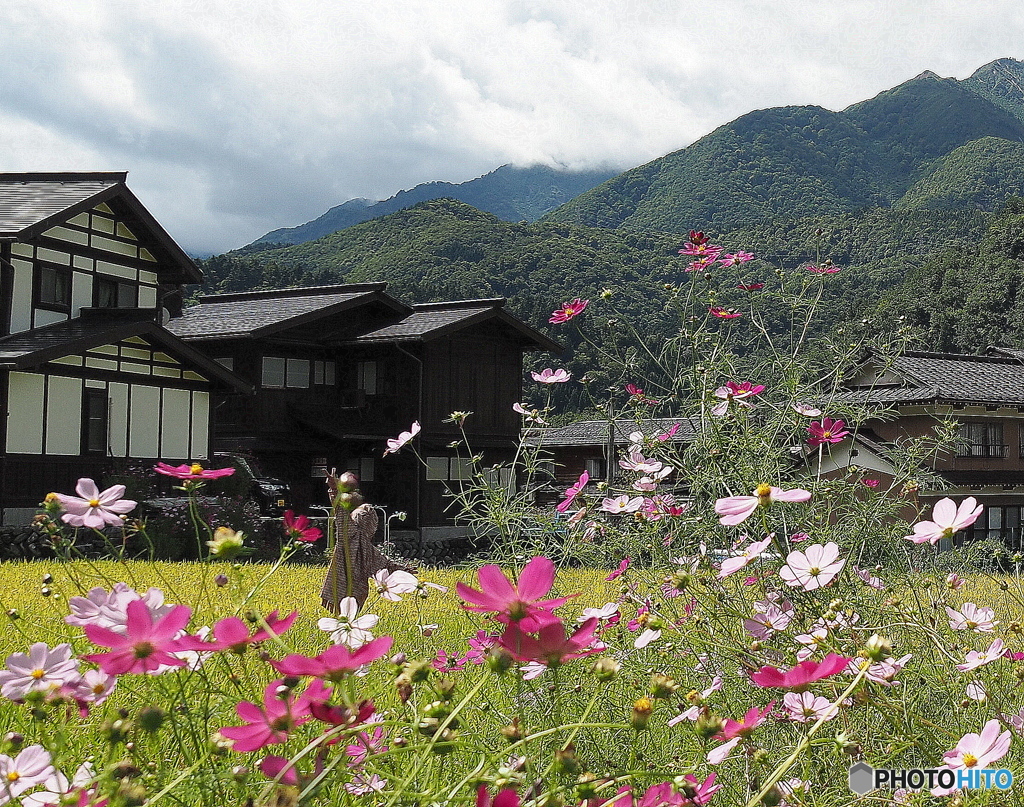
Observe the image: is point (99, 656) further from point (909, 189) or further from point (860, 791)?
point (909, 189)

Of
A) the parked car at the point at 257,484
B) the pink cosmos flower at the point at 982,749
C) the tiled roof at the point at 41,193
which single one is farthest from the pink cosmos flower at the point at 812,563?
the parked car at the point at 257,484

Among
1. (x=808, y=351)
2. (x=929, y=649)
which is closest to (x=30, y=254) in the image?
(x=808, y=351)

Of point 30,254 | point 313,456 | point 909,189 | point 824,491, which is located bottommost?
point 313,456

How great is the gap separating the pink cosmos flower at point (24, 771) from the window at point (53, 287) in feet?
48.0

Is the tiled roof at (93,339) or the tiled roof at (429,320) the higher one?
the tiled roof at (429,320)

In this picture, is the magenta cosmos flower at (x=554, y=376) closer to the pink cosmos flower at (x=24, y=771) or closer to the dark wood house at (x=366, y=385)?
the pink cosmos flower at (x=24, y=771)

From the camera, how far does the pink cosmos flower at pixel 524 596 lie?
859 millimetres

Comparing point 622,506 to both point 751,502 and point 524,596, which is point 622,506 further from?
point 524,596

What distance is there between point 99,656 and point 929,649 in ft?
7.10

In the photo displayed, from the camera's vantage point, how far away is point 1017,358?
2519cm

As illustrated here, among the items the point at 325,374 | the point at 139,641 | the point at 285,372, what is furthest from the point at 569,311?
the point at 325,374

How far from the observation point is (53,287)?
1446 cm

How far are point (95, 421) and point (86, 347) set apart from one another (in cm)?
133

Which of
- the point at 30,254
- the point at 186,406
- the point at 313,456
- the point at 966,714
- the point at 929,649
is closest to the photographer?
the point at 966,714
